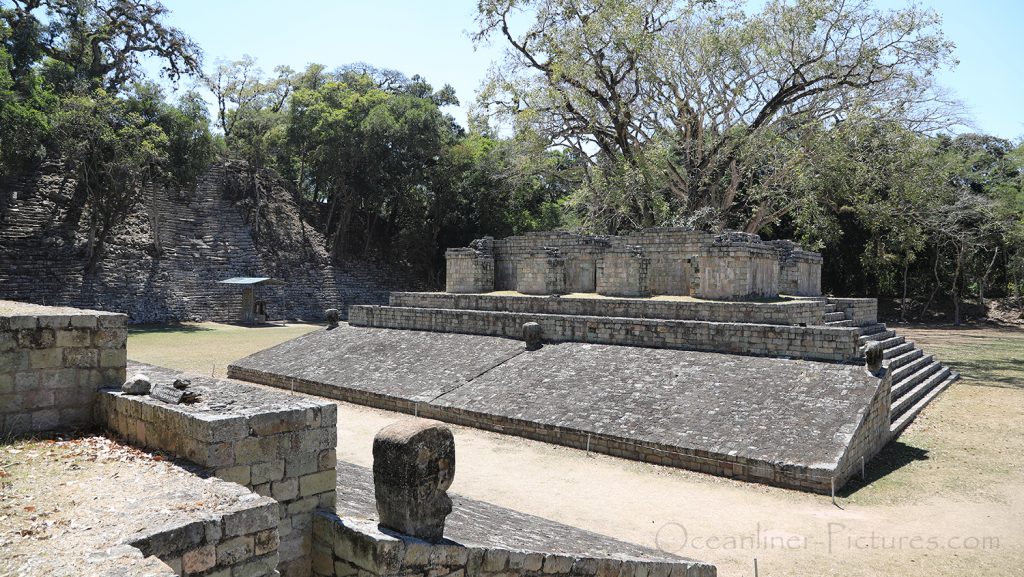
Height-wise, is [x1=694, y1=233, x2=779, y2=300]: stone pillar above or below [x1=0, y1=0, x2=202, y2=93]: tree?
below

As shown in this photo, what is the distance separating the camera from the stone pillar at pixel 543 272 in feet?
65.6

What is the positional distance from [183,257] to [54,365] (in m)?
27.4

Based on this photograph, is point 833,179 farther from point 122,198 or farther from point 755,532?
point 122,198

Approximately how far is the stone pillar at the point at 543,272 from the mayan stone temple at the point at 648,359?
1.8 inches

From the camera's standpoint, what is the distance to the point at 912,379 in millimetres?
15094

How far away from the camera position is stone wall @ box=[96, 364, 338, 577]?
4887 mm

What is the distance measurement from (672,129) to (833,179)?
19.5 feet

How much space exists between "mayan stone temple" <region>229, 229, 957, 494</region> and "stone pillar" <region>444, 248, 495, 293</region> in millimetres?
49

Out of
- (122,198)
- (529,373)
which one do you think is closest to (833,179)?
(529,373)

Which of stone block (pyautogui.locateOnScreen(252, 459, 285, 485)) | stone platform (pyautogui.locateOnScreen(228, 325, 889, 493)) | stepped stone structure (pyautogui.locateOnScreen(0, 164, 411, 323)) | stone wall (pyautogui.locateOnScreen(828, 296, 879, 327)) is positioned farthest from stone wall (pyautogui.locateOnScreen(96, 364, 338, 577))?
stepped stone structure (pyautogui.locateOnScreen(0, 164, 411, 323))

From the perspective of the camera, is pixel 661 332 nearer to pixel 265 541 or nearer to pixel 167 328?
pixel 265 541

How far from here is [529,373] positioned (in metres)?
13.9

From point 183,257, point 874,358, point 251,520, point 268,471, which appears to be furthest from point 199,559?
point 183,257

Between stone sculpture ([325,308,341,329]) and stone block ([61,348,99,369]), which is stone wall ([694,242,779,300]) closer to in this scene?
stone sculpture ([325,308,341,329])
